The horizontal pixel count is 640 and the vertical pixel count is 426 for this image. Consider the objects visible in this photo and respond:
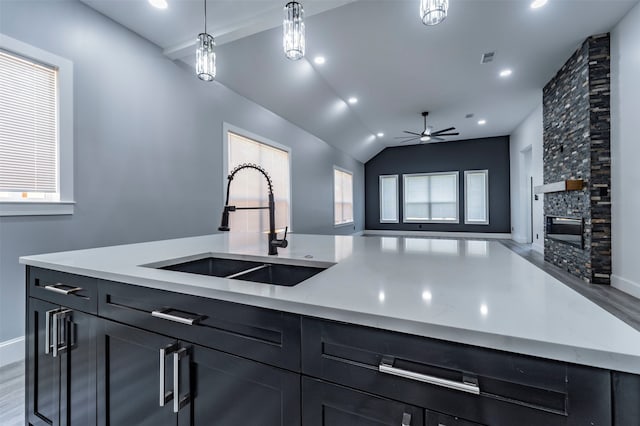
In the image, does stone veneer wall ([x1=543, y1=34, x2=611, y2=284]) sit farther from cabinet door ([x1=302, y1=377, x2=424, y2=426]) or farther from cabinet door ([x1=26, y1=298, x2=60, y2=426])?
cabinet door ([x1=26, y1=298, x2=60, y2=426])

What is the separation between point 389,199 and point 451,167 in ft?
7.83

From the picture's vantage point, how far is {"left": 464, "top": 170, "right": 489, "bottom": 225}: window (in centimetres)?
945

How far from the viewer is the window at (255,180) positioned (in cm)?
417

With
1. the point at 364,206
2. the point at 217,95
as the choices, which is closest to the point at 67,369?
the point at 217,95

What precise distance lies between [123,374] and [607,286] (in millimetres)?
5180

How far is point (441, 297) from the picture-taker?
0.78m

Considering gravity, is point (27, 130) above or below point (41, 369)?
above

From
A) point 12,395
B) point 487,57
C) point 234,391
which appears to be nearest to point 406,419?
point 234,391

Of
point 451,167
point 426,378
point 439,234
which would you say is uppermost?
point 451,167

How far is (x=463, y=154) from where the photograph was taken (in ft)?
31.7

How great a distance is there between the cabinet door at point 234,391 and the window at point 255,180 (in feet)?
10.5

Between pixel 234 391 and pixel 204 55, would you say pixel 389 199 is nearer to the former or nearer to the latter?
pixel 204 55

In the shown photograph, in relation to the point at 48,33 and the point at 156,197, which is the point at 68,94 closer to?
the point at 48,33

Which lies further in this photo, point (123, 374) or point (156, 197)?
point (156, 197)
